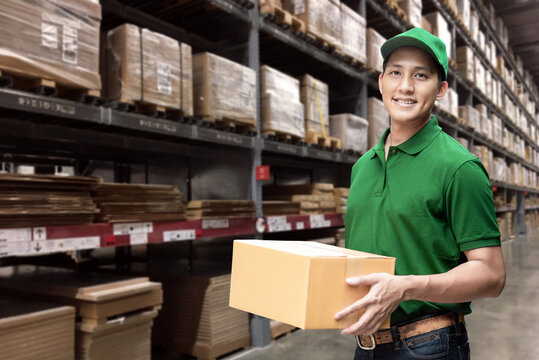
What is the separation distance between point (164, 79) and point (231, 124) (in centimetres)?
87

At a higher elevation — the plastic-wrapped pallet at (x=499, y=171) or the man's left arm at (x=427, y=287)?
the plastic-wrapped pallet at (x=499, y=171)

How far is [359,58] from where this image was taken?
6145mm

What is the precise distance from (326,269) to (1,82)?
7.55ft

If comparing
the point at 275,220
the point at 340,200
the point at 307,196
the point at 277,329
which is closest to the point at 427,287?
the point at 275,220

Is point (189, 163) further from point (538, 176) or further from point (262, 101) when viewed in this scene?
point (538, 176)

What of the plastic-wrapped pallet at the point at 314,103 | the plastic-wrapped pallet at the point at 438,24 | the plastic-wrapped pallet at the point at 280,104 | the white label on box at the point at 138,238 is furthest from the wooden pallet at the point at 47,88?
the plastic-wrapped pallet at the point at 438,24

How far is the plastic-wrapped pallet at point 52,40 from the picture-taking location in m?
2.52

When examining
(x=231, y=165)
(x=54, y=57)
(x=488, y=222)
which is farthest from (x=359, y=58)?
(x=488, y=222)

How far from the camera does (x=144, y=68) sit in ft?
10.9

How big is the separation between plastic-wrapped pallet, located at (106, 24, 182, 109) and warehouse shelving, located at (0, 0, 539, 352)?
7.0 inches

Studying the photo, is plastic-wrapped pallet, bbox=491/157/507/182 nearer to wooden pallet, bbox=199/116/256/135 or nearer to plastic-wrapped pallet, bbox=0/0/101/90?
wooden pallet, bbox=199/116/256/135

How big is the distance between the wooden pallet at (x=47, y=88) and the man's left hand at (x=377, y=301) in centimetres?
231

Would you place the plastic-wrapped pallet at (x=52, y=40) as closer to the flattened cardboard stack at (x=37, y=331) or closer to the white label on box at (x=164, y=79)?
the white label on box at (x=164, y=79)

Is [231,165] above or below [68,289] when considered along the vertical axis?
above
